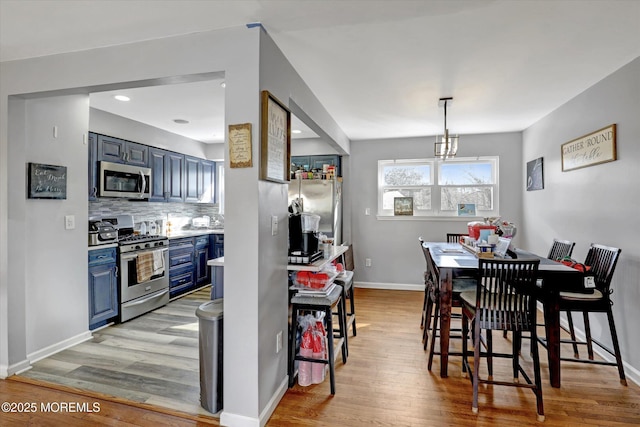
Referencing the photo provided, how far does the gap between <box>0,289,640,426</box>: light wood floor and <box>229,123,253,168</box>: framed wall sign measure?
1.57 metres

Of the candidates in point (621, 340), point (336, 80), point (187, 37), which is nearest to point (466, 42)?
point (336, 80)

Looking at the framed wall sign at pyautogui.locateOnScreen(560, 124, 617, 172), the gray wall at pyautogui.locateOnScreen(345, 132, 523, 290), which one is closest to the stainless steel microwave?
the gray wall at pyautogui.locateOnScreen(345, 132, 523, 290)

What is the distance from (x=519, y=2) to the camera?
5.88 feet

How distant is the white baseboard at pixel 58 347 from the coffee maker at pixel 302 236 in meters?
2.25

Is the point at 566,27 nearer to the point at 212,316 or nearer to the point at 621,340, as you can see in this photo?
the point at 621,340

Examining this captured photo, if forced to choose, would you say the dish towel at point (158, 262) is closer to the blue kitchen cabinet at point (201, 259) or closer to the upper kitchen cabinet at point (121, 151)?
the blue kitchen cabinet at point (201, 259)

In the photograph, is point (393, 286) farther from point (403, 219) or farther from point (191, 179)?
point (191, 179)

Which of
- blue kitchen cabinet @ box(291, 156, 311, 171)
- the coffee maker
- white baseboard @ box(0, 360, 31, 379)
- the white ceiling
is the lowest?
white baseboard @ box(0, 360, 31, 379)

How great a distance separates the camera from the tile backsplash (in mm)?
4102

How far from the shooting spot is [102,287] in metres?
3.42

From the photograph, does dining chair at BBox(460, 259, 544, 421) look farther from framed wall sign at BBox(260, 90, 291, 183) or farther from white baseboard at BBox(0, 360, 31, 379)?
white baseboard at BBox(0, 360, 31, 379)

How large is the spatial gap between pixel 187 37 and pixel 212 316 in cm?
176

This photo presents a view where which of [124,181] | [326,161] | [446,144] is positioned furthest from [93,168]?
[446,144]

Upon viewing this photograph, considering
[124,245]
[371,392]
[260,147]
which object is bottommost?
[371,392]
